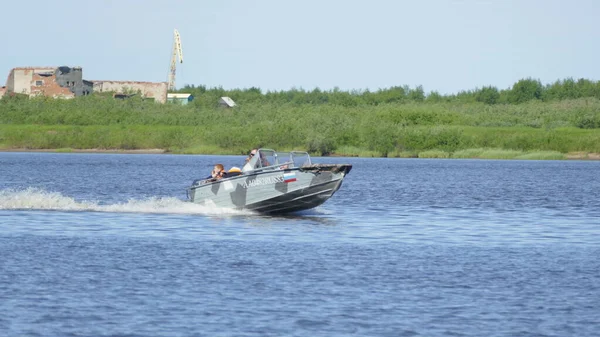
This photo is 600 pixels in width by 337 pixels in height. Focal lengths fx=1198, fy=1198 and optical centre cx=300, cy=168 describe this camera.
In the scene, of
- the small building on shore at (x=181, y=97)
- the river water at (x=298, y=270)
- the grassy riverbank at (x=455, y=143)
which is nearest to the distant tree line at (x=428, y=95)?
the small building on shore at (x=181, y=97)

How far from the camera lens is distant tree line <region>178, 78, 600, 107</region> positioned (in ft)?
566

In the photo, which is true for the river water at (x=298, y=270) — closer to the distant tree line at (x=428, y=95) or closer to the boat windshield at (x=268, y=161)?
the boat windshield at (x=268, y=161)

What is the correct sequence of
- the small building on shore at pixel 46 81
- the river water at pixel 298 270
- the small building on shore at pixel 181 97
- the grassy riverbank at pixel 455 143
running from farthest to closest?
the small building on shore at pixel 181 97 < the small building on shore at pixel 46 81 < the grassy riverbank at pixel 455 143 < the river water at pixel 298 270

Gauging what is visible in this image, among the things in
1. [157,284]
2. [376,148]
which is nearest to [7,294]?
[157,284]

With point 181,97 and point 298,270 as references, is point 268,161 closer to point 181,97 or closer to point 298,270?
point 298,270

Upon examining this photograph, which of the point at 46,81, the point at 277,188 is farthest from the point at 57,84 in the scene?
the point at 277,188

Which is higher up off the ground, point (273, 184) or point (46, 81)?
point (46, 81)

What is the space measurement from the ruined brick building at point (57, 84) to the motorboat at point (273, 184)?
127m

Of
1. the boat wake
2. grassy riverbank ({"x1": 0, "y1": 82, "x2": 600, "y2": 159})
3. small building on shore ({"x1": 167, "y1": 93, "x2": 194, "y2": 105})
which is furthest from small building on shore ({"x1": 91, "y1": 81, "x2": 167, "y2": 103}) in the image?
the boat wake

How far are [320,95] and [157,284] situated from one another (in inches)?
6297

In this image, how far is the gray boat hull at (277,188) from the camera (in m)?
37.6

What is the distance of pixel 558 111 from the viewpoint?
14975 cm

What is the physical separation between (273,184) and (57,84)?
429 ft

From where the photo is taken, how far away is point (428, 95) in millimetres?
181625
